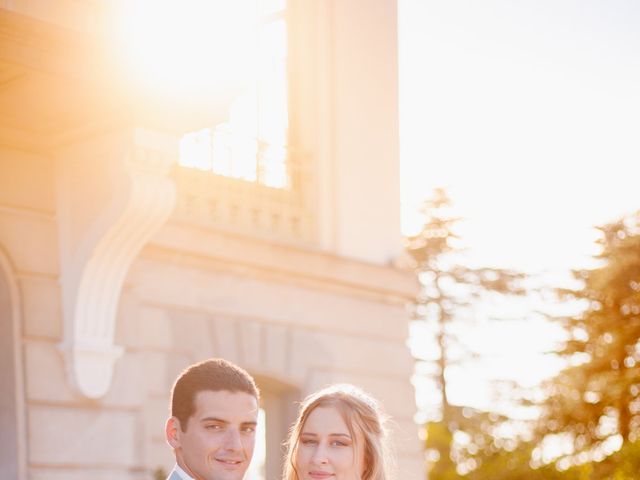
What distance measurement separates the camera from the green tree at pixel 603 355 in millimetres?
29547

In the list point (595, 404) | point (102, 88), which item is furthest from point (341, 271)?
point (595, 404)

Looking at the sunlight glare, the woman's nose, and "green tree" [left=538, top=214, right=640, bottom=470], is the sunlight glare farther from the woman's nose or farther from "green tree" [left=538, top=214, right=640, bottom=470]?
"green tree" [left=538, top=214, right=640, bottom=470]

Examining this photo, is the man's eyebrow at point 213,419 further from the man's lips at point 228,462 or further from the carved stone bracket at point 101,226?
the carved stone bracket at point 101,226

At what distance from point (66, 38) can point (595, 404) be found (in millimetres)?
23368

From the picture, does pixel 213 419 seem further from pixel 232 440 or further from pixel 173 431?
pixel 173 431

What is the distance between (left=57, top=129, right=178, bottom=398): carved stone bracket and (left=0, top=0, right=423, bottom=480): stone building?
0.01m

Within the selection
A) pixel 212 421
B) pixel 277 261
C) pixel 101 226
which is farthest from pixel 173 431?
pixel 277 261

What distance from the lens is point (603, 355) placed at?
30.5 meters

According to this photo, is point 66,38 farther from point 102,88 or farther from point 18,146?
point 18,146

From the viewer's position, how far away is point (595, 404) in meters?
30.1

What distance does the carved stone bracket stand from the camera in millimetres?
9625

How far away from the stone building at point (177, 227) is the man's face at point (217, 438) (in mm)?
3290

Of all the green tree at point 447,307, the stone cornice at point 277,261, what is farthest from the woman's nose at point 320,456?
the green tree at point 447,307

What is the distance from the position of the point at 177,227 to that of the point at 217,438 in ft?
19.4
